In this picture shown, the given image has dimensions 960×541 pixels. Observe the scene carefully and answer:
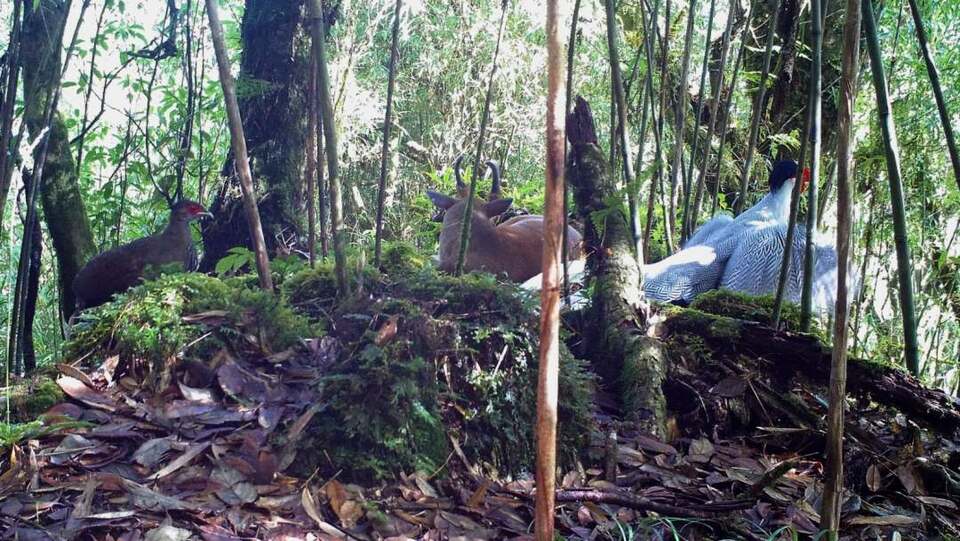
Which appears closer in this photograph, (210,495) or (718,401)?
(210,495)

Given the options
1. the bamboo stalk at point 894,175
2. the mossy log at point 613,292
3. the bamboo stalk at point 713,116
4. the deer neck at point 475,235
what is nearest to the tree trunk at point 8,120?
the mossy log at point 613,292

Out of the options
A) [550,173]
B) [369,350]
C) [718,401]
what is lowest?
[718,401]

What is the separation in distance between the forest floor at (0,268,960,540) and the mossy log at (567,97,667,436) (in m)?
0.14

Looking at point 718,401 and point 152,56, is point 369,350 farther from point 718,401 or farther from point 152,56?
point 152,56

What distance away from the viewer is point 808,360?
305 centimetres

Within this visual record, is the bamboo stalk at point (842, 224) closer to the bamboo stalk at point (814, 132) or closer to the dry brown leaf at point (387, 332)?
the bamboo stalk at point (814, 132)

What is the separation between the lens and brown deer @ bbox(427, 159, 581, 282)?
4883mm

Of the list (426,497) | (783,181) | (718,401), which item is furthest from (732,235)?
(426,497)

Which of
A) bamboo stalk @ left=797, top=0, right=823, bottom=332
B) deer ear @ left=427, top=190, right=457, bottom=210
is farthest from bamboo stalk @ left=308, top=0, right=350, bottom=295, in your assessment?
deer ear @ left=427, top=190, right=457, bottom=210

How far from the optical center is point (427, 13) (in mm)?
9750

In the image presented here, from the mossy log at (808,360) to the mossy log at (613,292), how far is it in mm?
208

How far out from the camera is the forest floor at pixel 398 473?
2.02 m

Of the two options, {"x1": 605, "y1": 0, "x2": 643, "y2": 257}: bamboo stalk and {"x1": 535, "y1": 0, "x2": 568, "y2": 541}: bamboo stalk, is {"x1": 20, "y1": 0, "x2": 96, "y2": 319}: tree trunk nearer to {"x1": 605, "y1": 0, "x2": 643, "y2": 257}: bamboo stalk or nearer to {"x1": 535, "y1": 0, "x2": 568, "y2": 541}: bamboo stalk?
{"x1": 605, "y1": 0, "x2": 643, "y2": 257}: bamboo stalk

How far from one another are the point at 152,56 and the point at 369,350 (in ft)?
10.0
